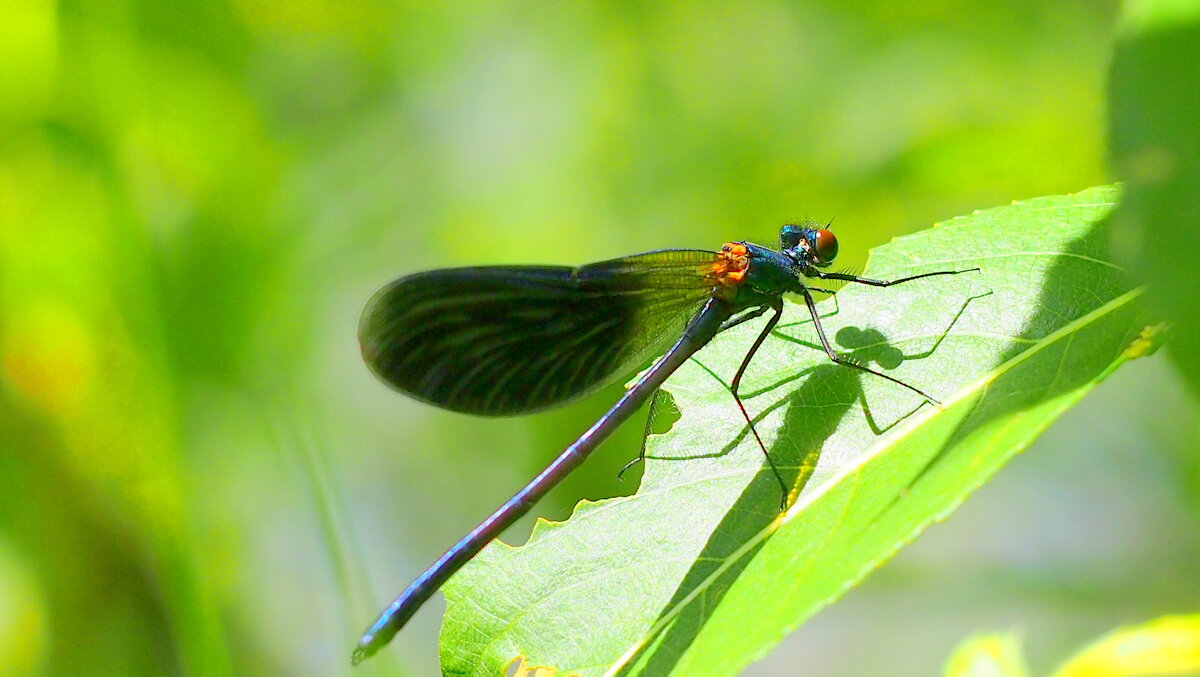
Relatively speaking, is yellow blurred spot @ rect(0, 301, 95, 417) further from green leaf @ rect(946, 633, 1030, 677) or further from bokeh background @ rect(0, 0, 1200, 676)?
green leaf @ rect(946, 633, 1030, 677)

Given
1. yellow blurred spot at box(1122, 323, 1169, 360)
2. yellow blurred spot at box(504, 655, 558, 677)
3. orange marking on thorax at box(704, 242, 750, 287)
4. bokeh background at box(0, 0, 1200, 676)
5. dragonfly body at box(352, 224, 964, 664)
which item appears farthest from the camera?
bokeh background at box(0, 0, 1200, 676)

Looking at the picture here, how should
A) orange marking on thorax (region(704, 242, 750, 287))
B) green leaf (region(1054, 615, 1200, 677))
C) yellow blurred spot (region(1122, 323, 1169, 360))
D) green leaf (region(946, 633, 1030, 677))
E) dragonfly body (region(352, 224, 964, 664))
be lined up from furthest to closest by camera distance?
orange marking on thorax (region(704, 242, 750, 287))
dragonfly body (region(352, 224, 964, 664))
yellow blurred spot (region(1122, 323, 1169, 360))
green leaf (region(946, 633, 1030, 677))
green leaf (region(1054, 615, 1200, 677))

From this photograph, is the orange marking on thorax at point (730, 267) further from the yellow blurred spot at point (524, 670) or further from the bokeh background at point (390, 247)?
the yellow blurred spot at point (524, 670)

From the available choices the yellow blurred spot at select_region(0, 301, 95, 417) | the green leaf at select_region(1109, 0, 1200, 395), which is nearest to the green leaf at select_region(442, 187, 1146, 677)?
the green leaf at select_region(1109, 0, 1200, 395)

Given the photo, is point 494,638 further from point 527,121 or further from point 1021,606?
point 527,121

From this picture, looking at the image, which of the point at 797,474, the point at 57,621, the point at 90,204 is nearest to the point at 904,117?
the point at 797,474

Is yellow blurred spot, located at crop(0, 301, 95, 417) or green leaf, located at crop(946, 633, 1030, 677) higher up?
yellow blurred spot, located at crop(0, 301, 95, 417)
